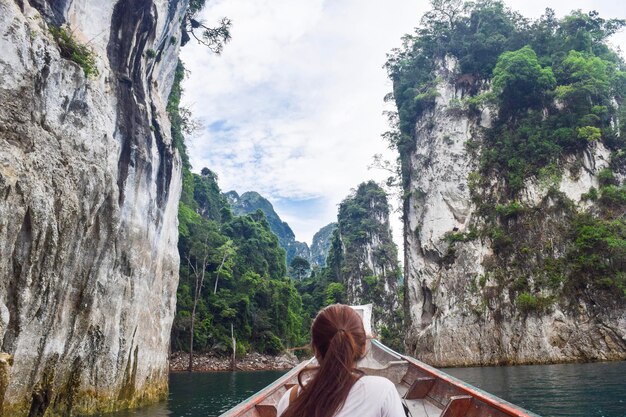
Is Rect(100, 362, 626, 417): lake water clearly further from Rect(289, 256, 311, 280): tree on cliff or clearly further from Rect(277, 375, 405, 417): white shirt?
Rect(289, 256, 311, 280): tree on cliff

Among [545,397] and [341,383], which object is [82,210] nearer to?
[341,383]

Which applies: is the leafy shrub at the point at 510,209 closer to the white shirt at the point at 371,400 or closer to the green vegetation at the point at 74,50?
the green vegetation at the point at 74,50

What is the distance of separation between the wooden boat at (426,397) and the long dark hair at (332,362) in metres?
0.57

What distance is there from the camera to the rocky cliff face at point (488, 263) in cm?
1927

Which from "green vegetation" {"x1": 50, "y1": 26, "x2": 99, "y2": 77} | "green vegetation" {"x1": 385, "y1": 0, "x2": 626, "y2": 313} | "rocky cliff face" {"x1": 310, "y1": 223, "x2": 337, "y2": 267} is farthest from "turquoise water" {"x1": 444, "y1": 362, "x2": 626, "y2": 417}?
"rocky cliff face" {"x1": 310, "y1": 223, "x2": 337, "y2": 267}

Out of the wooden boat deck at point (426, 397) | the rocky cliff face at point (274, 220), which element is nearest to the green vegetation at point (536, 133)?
the wooden boat deck at point (426, 397)

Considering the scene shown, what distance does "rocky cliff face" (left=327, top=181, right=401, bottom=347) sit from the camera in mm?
42188

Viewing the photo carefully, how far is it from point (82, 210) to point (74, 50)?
3.76m

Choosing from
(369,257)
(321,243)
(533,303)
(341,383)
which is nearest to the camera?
(341,383)

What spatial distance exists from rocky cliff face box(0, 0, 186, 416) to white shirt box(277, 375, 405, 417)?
656 cm

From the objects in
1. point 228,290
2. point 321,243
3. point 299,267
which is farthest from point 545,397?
point 321,243

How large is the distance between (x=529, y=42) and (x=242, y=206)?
65.0 metres

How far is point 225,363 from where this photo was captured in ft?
90.5

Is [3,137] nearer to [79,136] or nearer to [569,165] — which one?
[79,136]
